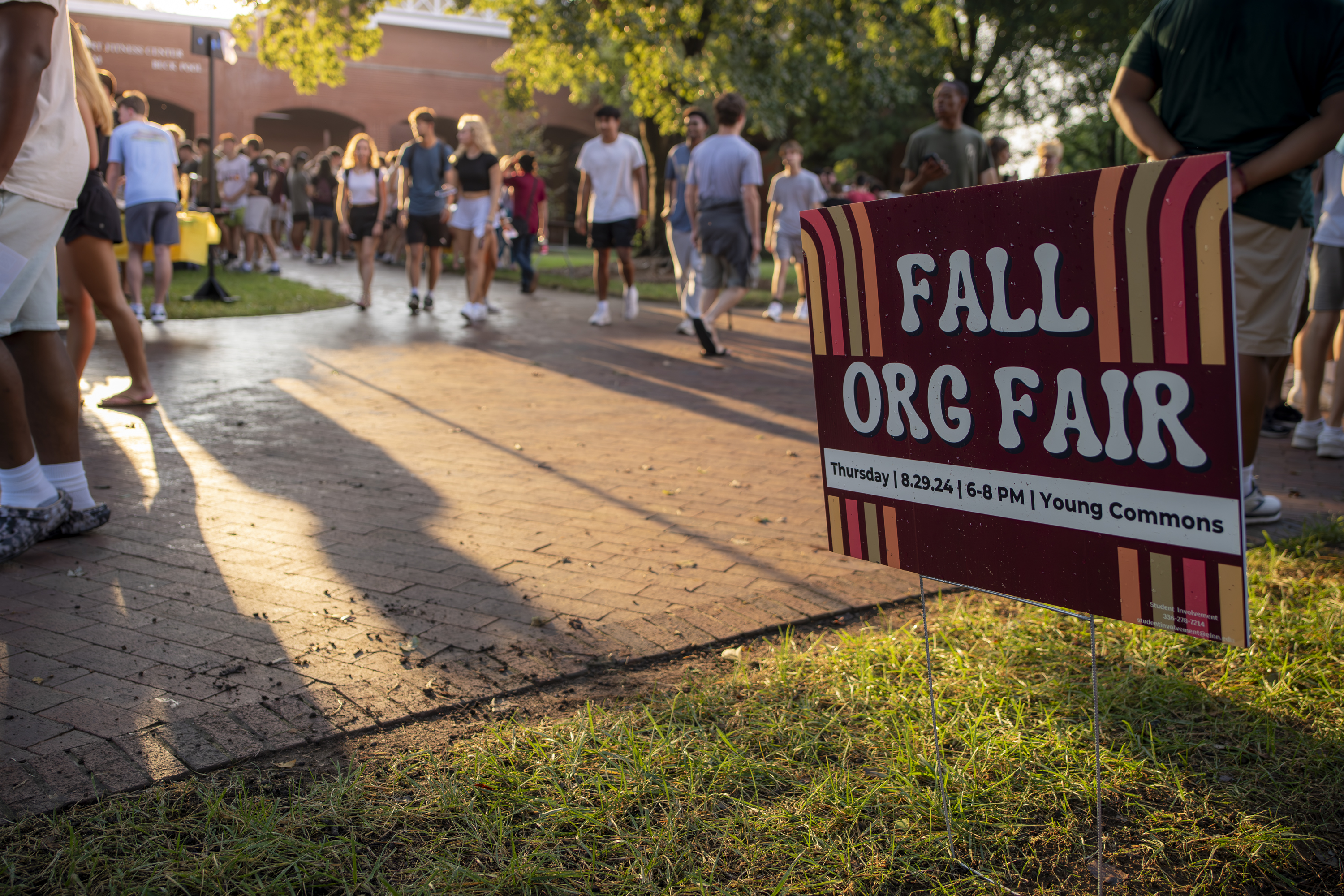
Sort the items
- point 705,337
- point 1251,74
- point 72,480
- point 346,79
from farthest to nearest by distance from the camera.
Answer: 1. point 346,79
2. point 705,337
3. point 72,480
4. point 1251,74

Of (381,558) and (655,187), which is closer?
(381,558)

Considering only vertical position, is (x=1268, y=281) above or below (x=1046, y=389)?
above

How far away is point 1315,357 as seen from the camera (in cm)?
571

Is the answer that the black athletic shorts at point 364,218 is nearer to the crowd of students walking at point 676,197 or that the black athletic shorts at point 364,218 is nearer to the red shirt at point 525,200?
the crowd of students walking at point 676,197

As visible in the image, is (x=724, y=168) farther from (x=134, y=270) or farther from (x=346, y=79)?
(x=346, y=79)

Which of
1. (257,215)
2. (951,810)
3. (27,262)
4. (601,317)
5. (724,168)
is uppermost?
(257,215)

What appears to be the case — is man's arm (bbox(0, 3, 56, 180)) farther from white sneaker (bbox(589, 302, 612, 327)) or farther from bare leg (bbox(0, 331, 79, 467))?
white sneaker (bbox(589, 302, 612, 327))

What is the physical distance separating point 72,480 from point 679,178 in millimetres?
7762

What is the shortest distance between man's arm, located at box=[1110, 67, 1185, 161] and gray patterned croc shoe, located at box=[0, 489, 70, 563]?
4.26 metres

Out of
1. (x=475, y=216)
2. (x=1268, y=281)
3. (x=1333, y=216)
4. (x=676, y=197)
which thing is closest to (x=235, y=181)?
(x=475, y=216)

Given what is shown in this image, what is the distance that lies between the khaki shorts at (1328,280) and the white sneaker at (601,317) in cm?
698

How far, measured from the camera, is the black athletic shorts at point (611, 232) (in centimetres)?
1099

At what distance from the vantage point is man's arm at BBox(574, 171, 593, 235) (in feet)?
37.5

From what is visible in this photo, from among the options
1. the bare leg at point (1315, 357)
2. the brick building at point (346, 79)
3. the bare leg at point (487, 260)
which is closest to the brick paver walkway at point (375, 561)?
the bare leg at point (1315, 357)
